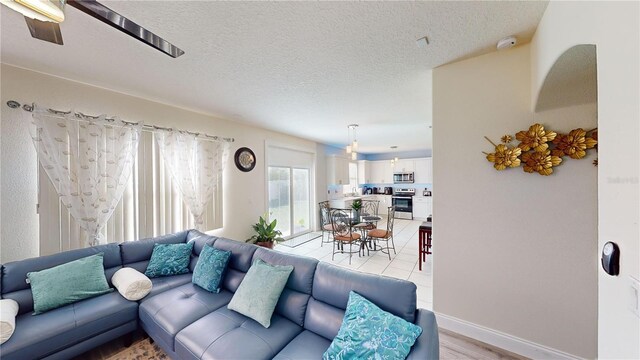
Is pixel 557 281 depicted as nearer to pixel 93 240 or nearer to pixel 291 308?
pixel 291 308

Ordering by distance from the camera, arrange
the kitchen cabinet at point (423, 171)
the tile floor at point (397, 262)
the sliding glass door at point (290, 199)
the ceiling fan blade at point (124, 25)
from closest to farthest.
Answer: the ceiling fan blade at point (124, 25) < the tile floor at point (397, 262) < the sliding glass door at point (290, 199) < the kitchen cabinet at point (423, 171)

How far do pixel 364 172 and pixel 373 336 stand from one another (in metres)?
7.59

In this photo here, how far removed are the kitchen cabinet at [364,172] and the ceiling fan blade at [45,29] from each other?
7705 mm

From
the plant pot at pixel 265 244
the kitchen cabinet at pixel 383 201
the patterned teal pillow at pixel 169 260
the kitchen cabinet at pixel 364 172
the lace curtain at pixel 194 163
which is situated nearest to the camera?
the patterned teal pillow at pixel 169 260

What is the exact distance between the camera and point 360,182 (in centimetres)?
855

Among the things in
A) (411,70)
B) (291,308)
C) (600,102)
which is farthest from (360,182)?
(600,102)

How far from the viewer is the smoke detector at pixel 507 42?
1.71 meters

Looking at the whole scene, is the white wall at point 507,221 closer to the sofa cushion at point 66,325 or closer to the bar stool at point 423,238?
the bar stool at point 423,238

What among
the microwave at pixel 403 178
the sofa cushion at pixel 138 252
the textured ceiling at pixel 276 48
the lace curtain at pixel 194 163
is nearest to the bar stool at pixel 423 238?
the textured ceiling at pixel 276 48

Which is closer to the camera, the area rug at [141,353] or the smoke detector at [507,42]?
the smoke detector at [507,42]

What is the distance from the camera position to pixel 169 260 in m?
2.47

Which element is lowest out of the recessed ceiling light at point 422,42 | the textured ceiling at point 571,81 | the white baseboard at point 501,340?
the white baseboard at point 501,340

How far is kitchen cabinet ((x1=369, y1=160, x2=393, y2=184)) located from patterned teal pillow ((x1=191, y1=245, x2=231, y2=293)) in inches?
287

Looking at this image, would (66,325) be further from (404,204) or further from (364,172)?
(364,172)
